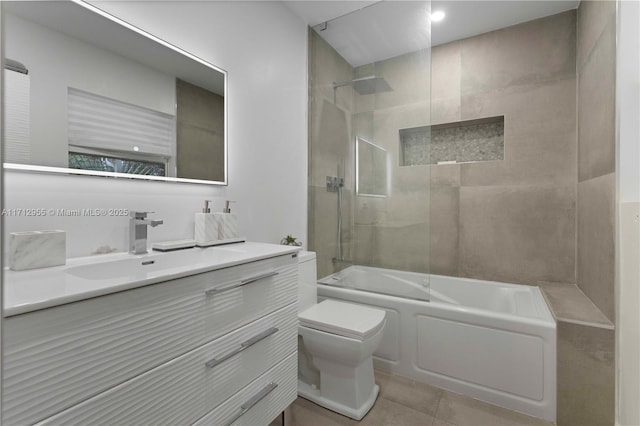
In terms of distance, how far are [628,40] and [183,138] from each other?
7.14 ft

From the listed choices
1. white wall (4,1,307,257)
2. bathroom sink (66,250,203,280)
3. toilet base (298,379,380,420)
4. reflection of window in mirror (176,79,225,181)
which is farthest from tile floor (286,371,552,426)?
reflection of window in mirror (176,79,225,181)

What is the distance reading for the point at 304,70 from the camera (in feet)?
8.50

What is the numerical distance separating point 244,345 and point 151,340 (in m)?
0.40

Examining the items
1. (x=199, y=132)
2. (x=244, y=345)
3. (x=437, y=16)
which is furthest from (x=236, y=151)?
(x=437, y=16)

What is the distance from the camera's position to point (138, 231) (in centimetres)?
131

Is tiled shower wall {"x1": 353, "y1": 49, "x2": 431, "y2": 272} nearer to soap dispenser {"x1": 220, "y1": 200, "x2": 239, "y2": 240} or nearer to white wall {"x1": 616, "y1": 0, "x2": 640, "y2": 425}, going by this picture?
white wall {"x1": 616, "y1": 0, "x2": 640, "y2": 425}

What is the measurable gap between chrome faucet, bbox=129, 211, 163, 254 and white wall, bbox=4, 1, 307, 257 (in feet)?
0.17

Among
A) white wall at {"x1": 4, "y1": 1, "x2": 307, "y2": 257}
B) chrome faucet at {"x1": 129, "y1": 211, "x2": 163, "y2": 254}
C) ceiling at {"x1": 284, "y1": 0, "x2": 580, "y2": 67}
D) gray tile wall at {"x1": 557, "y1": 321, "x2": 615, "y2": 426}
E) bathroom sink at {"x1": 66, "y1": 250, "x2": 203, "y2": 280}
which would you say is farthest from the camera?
ceiling at {"x1": 284, "y1": 0, "x2": 580, "y2": 67}

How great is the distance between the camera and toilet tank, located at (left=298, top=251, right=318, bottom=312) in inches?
75.5

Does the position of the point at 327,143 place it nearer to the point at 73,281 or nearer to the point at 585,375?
the point at 73,281

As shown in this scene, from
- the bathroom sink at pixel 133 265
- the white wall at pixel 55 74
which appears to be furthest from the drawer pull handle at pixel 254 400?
the white wall at pixel 55 74

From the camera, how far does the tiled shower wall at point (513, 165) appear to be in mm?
2424

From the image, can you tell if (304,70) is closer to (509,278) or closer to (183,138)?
(183,138)

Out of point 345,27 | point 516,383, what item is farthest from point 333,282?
point 345,27
